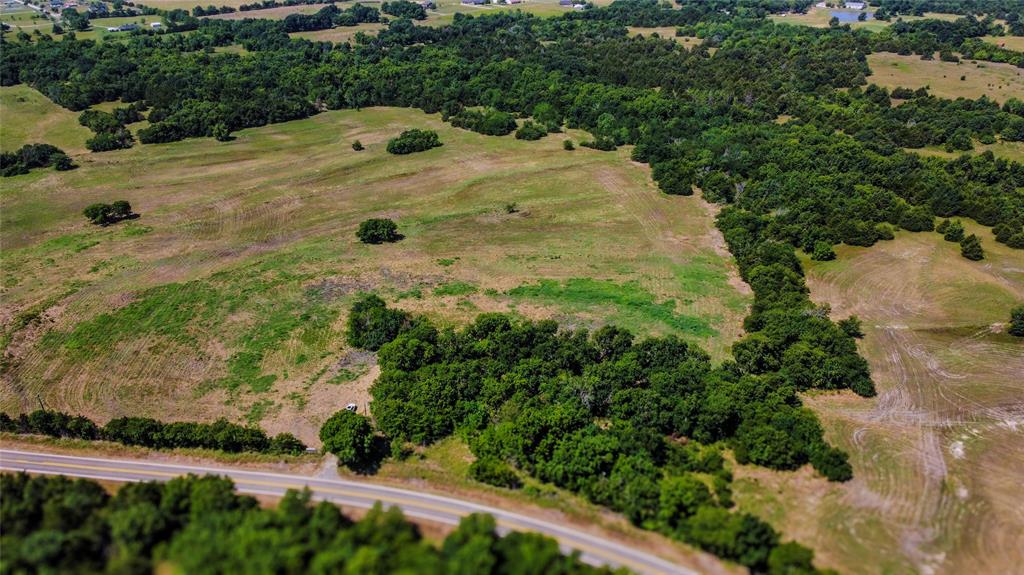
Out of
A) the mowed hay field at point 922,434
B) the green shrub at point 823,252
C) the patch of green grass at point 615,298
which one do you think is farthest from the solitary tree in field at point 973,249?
the patch of green grass at point 615,298

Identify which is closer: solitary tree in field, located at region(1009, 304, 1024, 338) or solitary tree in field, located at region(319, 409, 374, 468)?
solitary tree in field, located at region(319, 409, 374, 468)

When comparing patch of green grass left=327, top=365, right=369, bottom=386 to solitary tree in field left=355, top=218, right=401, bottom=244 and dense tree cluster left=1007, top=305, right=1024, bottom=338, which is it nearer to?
solitary tree in field left=355, top=218, right=401, bottom=244

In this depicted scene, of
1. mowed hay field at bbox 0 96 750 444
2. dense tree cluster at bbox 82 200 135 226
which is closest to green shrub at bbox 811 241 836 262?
mowed hay field at bbox 0 96 750 444

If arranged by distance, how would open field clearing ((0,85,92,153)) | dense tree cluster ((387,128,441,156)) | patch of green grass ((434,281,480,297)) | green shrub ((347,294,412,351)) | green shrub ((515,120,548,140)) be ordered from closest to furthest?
green shrub ((347,294,412,351)) < patch of green grass ((434,281,480,297)) < dense tree cluster ((387,128,441,156)) < open field clearing ((0,85,92,153)) < green shrub ((515,120,548,140))

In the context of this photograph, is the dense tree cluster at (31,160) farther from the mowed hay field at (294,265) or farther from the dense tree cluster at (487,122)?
the dense tree cluster at (487,122)

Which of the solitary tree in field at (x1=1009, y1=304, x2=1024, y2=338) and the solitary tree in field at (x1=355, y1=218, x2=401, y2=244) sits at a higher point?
the solitary tree in field at (x1=1009, y1=304, x2=1024, y2=338)

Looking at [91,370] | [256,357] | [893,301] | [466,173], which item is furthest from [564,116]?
[91,370]
